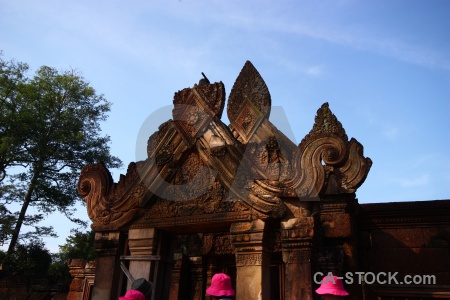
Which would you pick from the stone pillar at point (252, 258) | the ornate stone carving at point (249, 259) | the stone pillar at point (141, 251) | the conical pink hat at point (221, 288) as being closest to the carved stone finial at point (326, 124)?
the stone pillar at point (252, 258)

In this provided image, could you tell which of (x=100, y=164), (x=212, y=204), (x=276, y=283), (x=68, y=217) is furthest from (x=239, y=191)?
(x=68, y=217)

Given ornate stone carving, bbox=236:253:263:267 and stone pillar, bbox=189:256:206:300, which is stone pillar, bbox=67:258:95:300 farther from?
ornate stone carving, bbox=236:253:263:267

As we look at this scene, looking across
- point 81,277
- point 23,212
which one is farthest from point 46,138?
point 81,277

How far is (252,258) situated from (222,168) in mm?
1398

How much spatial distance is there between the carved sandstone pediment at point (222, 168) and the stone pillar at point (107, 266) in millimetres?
189

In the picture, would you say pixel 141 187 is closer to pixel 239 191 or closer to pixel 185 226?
pixel 185 226

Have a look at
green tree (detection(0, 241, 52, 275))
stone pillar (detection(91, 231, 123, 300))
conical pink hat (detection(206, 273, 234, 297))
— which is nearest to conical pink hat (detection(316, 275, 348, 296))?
conical pink hat (detection(206, 273, 234, 297))

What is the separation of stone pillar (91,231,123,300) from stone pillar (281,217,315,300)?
9.24ft

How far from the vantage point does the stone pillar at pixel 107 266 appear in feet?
20.5

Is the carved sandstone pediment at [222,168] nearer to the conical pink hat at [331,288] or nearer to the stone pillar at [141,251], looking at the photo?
the stone pillar at [141,251]

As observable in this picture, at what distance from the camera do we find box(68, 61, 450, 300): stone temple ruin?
215 inches

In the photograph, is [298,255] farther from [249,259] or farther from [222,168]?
[222,168]

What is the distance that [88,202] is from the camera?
274 inches

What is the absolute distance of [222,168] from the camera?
598cm
